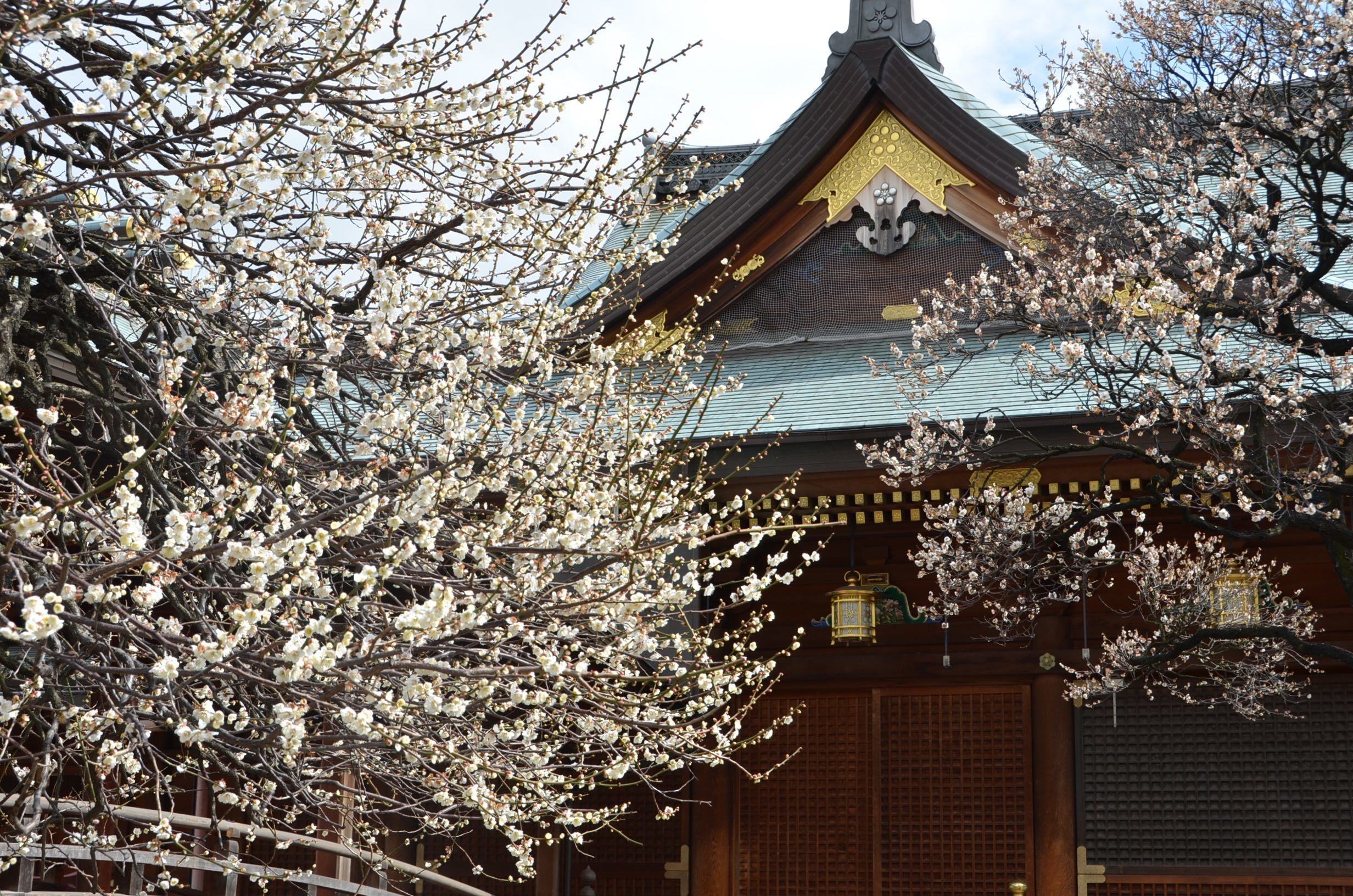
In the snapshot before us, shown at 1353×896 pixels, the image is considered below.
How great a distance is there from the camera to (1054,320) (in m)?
7.68

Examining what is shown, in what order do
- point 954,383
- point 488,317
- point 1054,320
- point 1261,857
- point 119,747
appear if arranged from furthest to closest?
point 954,383 < point 1261,857 < point 1054,320 < point 488,317 < point 119,747

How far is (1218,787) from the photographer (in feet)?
27.5

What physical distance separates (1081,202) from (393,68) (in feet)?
15.0

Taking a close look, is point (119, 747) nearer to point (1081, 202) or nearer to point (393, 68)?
point (393, 68)

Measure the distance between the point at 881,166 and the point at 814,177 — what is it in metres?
0.49

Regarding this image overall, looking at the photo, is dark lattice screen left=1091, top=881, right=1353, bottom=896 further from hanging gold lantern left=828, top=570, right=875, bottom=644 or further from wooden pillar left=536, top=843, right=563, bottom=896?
wooden pillar left=536, top=843, right=563, bottom=896

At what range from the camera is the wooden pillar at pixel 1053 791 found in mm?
8508

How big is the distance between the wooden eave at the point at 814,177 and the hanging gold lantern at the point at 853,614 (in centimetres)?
233

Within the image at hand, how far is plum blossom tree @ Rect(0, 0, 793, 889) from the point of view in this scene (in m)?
3.91

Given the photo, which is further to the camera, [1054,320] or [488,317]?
[1054,320]

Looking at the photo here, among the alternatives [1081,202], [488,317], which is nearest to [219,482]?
[488,317]

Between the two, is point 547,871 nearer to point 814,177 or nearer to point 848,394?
point 848,394

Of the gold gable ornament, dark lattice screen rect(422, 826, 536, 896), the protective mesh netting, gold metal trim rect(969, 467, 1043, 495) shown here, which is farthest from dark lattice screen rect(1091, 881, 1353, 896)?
the gold gable ornament

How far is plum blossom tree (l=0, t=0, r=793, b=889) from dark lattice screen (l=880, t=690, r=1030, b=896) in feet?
9.92
